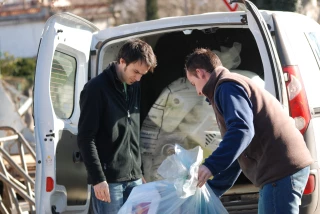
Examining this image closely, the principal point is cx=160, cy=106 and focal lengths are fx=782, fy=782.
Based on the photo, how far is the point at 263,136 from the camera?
4.03 meters

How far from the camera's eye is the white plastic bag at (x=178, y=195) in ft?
13.2

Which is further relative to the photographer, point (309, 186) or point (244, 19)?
point (244, 19)

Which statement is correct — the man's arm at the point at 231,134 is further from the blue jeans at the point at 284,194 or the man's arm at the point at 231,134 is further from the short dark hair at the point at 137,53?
the short dark hair at the point at 137,53

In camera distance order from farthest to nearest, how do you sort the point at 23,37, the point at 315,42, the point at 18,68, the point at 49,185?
1. the point at 23,37
2. the point at 18,68
3. the point at 315,42
4. the point at 49,185

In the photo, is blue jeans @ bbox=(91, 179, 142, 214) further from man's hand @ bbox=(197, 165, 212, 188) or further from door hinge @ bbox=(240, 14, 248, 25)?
door hinge @ bbox=(240, 14, 248, 25)

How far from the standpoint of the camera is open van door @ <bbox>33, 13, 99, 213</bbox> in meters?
5.17

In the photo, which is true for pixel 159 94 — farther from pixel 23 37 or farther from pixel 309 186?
pixel 23 37

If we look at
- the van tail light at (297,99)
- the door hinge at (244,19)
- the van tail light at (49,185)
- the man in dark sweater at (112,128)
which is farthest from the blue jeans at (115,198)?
the door hinge at (244,19)

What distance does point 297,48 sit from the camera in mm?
→ 5227

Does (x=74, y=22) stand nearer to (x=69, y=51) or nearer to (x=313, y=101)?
(x=69, y=51)

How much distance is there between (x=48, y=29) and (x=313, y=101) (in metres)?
1.85

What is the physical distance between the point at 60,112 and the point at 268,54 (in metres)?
1.53

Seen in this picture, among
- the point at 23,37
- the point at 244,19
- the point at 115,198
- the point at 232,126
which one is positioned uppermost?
the point at 23,37

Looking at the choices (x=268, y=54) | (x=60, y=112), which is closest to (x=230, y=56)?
(x=268, y=54)
